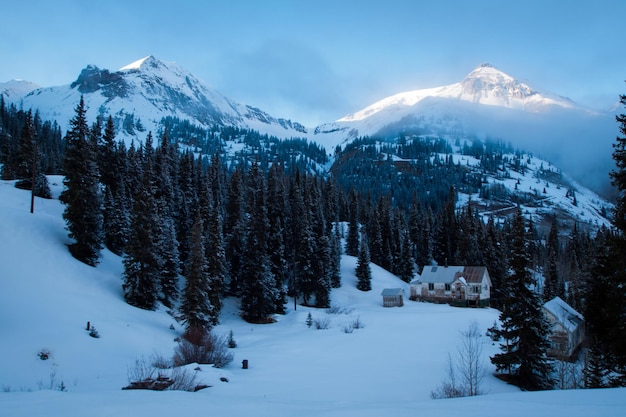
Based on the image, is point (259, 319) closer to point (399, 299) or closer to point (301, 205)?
point (301, 205)

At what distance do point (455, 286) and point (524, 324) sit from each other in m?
44.6

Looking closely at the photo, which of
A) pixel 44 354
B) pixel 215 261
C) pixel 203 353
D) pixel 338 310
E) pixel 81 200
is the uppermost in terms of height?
pixel 81 200

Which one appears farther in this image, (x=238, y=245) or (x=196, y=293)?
A: (x=238, y=245)

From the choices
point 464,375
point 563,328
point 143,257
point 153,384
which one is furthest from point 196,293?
point 563,328

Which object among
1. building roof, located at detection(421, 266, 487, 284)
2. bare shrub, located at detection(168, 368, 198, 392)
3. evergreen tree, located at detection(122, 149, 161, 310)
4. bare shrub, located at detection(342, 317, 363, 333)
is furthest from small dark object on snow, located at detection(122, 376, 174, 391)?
building roof, located at detection(421, 266, 487, 284)

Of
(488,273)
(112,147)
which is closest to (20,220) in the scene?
(112,147)

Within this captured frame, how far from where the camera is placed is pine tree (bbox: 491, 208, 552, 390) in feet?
81.9

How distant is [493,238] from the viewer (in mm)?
76938

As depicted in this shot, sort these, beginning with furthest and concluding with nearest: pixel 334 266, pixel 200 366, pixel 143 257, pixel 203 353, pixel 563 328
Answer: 1. pixel 334 266
2. pixel 563 328
3. pixel 143 257
4. pixel 203 353
5. pixel 200 366

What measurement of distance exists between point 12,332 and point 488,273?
69.5 m

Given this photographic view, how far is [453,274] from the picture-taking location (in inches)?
2739

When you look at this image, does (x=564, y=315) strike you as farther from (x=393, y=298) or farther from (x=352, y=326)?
(x=393, y=298)

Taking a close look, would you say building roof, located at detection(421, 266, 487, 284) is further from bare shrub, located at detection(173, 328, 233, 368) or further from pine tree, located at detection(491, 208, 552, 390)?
bare shrub, located at detection(173, 328, 233, 368)

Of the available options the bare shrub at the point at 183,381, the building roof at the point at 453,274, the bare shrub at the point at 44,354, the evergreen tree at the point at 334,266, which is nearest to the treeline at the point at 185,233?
the evergreen tree at the point at 334,266
